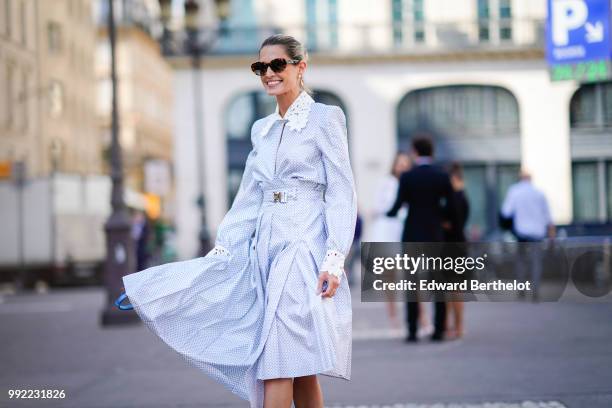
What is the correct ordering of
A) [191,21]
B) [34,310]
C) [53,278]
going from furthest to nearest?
[53,278], [191,21], [34,310]

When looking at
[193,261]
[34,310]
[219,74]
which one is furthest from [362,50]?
[193,261]

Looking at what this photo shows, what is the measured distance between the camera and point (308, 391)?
159 inches

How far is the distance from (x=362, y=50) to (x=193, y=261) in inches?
1034

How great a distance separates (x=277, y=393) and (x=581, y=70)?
4631 mm

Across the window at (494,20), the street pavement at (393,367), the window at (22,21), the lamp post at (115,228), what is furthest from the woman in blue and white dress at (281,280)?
the window at (494,20)

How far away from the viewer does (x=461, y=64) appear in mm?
28906

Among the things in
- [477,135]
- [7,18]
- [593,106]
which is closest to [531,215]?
[593,106]

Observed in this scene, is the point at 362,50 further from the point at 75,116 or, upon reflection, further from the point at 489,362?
the point at 489,362

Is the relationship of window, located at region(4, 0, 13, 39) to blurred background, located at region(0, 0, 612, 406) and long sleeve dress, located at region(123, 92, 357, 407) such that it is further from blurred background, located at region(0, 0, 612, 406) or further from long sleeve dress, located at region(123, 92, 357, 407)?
blurred background, located at region(0, 0, 612, 406)

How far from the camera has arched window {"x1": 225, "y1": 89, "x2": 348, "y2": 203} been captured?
29875 millimetres

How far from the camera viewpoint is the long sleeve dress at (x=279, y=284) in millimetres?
3791

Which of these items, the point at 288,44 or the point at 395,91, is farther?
the point at 395,91

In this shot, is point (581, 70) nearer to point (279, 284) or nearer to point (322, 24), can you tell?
point (279, 284)

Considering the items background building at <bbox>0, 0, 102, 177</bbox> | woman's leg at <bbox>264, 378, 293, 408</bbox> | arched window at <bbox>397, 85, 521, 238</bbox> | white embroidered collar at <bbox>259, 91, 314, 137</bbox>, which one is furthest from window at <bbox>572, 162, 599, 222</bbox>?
woman's leg at <bbox>264, 378, 293, 408</bbox>
